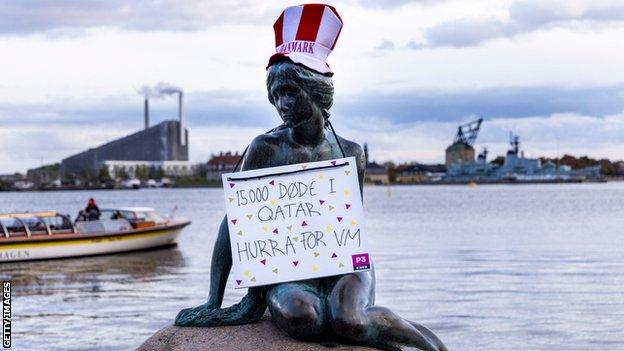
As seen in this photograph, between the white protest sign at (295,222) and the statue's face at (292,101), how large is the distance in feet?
1.01

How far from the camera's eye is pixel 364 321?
616 cm

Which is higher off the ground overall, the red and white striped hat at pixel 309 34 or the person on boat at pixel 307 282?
the red and white striped hat at pixel 309 34

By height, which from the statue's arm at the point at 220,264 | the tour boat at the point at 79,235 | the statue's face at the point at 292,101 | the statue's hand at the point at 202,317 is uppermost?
the statue's face at the point at 292,101

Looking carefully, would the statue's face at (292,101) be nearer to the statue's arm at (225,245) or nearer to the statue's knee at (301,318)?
the statue's arm at (225,245)

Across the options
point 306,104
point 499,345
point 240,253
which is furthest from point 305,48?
point 499,345

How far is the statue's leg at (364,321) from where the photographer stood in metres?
6.15

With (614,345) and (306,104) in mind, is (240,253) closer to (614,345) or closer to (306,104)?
(306,104)

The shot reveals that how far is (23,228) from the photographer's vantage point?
108 ft

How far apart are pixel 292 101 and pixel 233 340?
1474 millimetres

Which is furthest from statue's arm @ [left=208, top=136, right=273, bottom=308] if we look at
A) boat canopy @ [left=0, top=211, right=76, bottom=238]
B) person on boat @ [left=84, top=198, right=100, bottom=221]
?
person on boat @ [left=84, top=198, right=100, bottom=221]

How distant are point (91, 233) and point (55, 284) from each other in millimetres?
7903

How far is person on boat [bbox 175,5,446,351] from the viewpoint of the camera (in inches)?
244

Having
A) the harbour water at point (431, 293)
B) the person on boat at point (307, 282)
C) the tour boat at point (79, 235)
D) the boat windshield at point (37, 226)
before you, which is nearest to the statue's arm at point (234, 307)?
the person on boat at point (307, 282)

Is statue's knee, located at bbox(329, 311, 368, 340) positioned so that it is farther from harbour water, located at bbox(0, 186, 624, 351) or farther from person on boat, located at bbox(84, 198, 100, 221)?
person on boat, located at bbox(84, 198, 100, 221)
